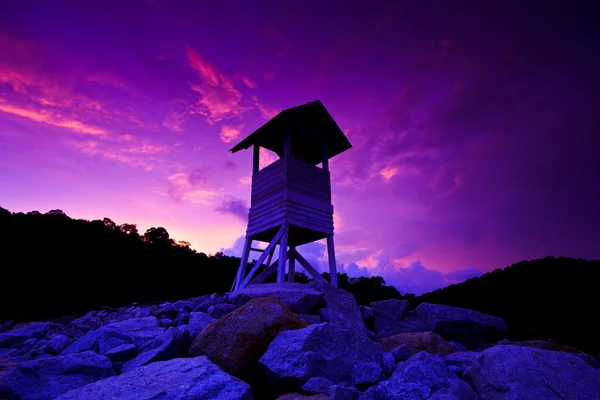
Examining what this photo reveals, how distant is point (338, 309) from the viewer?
738 centimetres

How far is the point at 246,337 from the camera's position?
176 inches

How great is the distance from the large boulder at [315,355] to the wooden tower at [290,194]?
5512 millimetres

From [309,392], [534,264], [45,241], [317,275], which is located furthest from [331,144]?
[45,241]

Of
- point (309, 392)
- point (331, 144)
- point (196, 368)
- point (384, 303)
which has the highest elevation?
point (331, 144)

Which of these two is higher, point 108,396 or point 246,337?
point 246,337

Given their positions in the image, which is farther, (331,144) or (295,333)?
(331,144)

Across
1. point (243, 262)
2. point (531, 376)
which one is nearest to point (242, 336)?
point (531, 376)

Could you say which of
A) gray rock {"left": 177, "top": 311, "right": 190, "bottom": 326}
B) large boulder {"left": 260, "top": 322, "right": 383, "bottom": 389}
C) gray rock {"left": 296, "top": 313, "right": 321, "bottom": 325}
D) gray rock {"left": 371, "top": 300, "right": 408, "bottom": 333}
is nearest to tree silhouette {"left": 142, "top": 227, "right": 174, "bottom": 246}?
gray rock {"left": 177, "top": 311, "right": 190, "bottom": 326}

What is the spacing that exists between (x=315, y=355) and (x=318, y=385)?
40 cm

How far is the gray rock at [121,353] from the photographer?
5.03 meters

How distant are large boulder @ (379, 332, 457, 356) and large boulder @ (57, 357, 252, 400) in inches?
154

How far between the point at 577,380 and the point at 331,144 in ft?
35.9

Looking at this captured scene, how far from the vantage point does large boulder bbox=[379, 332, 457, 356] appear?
6.11 meters

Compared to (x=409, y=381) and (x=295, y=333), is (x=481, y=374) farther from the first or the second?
(x=295, y=333)
